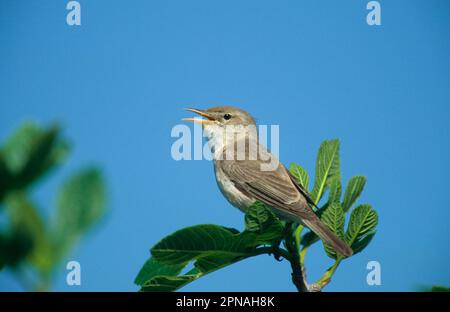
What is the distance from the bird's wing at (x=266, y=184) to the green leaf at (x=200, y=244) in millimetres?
2144

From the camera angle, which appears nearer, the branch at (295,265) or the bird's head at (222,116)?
the branch at (295,265)

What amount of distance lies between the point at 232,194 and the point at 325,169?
104 inches

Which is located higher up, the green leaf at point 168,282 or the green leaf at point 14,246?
the green leaf at point 14,246

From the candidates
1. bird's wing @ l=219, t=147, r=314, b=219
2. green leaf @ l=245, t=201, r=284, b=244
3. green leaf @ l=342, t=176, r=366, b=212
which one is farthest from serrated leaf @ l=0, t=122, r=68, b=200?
bird's wing @ l=219, t=147, r=314, b=219

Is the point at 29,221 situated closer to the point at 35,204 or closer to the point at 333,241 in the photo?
the point at 35,204

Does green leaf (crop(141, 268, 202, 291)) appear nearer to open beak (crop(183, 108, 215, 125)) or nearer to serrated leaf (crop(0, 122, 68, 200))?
serrated leaf (crop(0, 122, 68, 200))

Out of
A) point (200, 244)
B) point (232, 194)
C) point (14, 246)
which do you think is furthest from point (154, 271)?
point (232, 194)

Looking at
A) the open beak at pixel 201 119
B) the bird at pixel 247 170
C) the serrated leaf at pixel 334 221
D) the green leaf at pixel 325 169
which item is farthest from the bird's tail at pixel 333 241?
the open beak at pixel 201 119

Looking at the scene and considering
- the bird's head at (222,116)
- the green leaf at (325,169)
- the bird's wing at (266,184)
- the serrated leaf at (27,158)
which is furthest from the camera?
the bird's head at (222,116)

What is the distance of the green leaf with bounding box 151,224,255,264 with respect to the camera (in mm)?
2274

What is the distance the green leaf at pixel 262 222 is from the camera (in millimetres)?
2612

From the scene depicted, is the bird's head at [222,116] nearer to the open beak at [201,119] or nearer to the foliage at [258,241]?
the open beak at [201,119]

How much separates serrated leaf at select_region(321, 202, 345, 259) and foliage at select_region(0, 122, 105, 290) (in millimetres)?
2386
